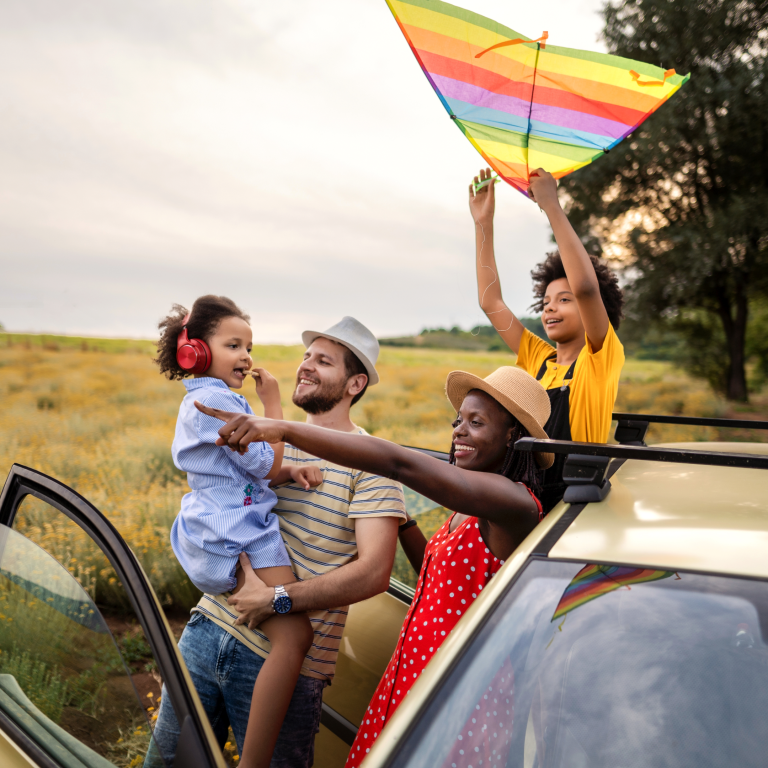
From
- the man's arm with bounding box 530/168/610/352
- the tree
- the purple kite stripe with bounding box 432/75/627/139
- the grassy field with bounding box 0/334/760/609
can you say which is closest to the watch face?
the man's arm with bounding box 530/168/610/352

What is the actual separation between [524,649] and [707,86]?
19406 mm

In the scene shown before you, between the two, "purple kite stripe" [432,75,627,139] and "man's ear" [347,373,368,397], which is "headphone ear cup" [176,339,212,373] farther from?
"purple kite stripe" [432,75,627,139]

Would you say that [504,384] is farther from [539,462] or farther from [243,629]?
[243,629]

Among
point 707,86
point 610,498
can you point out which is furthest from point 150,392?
point 610,498

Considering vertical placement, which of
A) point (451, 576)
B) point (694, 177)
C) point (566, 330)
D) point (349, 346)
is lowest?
point (451, 576)

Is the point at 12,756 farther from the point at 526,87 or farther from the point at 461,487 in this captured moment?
the point at 526,87

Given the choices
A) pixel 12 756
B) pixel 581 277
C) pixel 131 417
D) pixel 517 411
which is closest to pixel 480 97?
pixel 581 277

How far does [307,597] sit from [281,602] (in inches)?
3.3

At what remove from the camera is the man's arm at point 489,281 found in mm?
2959

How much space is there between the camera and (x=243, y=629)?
2145 millimetres

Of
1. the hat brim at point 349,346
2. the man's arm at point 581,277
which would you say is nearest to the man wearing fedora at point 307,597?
the hat brim at point 349,346

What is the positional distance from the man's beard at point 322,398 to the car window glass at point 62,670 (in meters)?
1.06

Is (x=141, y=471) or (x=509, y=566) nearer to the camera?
(x=509, y=566)

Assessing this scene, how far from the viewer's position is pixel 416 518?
176 inches
